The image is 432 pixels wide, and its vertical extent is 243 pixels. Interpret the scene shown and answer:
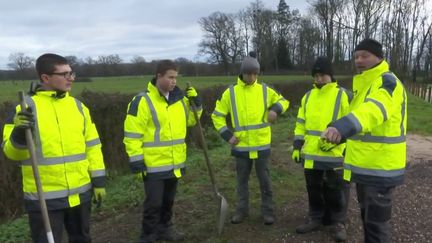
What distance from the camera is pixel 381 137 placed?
12.4 feet

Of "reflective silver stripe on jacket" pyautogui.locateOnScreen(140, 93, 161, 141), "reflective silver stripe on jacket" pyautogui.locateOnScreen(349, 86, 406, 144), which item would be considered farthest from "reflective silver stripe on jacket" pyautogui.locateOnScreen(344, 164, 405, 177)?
"reflective silver stripe on jacket" pyautogui.locateOnScreen(140, 93, 161, 141)

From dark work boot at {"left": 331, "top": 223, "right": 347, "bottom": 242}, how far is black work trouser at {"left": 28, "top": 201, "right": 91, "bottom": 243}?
109 inches

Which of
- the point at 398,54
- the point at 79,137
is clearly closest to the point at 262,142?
the point at 79,137

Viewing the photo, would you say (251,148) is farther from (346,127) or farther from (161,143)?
(346,127)

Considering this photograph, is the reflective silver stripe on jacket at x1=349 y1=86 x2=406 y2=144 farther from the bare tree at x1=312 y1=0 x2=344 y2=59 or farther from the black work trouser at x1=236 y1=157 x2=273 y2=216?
the bare tree at x1=312 y1=0 x2=344 y2=59

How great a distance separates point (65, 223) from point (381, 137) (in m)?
2.89

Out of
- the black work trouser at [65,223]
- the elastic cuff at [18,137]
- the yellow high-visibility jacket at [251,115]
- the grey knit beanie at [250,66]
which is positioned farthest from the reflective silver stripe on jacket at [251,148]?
the elastic cuff at [18,137]

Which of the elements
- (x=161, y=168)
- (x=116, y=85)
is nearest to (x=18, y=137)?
(x=161, y=168)

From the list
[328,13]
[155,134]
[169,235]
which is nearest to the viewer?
[155,134]

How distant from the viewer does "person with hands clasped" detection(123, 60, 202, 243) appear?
4.70m

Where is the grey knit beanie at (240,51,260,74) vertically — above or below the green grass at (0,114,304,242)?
above

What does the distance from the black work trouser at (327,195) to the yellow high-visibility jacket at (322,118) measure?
0.13m

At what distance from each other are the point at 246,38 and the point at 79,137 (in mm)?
77390

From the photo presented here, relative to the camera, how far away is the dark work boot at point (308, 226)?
17.5 feet
